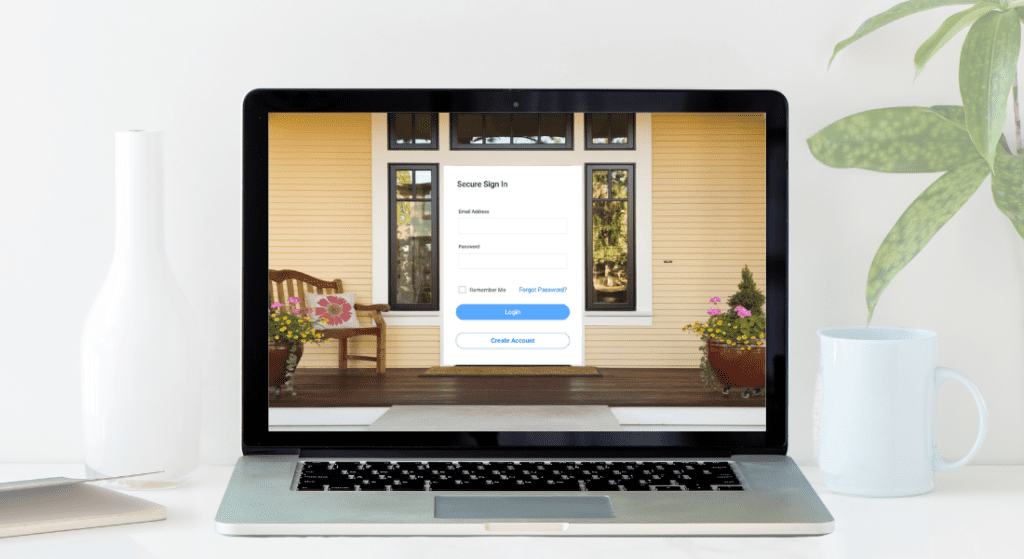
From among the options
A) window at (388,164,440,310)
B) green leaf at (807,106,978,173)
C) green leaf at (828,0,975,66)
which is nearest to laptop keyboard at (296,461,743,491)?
window at (388,164,440,310)

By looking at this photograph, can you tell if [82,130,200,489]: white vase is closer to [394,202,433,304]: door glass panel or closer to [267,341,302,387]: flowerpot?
[267,341,302,387]: flowerpot

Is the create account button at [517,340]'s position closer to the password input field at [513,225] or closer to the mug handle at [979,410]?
the password input field at [513,225]

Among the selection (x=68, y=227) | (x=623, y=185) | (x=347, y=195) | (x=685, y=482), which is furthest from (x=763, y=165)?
(x=68, y=227)

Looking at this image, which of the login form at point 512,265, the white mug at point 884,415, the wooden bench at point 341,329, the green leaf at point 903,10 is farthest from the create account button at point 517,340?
the green leaf at point 903,10

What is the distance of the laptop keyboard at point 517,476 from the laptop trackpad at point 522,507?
0.03 m

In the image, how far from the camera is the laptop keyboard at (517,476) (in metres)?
0.97

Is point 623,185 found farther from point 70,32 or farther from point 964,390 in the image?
point 70,32

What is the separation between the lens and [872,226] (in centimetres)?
124

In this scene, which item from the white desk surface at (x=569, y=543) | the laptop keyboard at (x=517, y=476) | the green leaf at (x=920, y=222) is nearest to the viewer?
the white desk surface at (x=569, y=543)

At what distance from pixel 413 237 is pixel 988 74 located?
73cm

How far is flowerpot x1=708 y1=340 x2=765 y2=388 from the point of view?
1062mm

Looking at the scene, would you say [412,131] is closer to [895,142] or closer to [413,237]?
[413,237]

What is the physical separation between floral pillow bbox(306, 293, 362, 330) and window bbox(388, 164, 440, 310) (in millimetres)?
55

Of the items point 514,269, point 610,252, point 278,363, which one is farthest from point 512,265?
point 278,363
